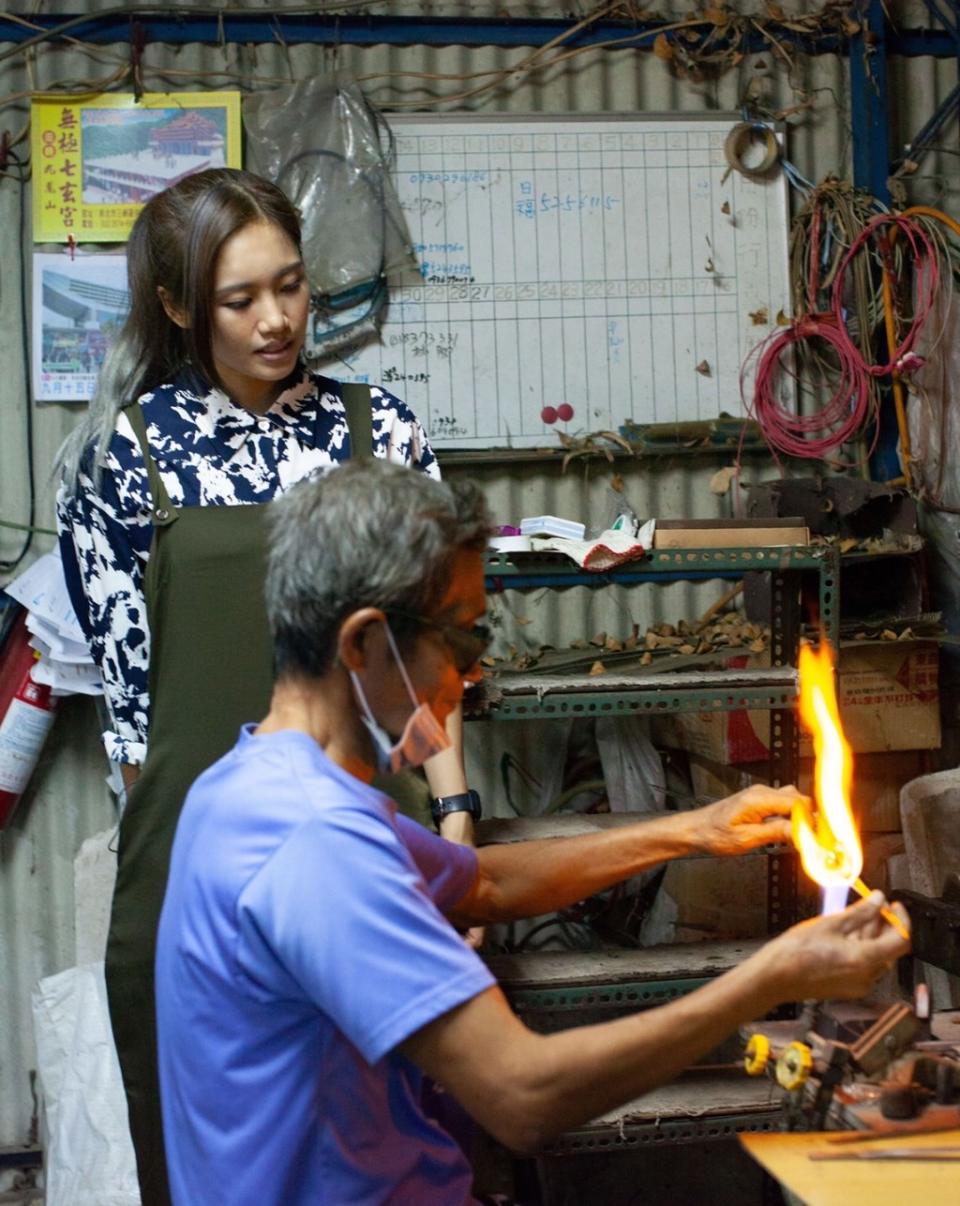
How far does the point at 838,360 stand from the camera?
425 cm

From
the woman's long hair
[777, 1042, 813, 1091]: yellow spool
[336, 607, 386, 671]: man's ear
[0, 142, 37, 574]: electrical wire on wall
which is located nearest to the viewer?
[336, 607, 386, 671]: man's ear

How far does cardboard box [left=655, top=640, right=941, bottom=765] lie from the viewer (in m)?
3.71

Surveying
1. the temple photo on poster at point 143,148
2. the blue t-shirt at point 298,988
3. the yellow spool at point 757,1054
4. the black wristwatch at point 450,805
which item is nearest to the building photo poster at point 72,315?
the temple photo on poster at point 143,148

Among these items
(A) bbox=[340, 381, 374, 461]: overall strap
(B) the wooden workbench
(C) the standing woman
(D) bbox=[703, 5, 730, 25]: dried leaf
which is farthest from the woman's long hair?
(D) bbox=[703, 5, 730, 25]: dried leaf

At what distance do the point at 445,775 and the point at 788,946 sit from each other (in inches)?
49.2

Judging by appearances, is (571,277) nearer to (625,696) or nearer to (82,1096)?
(625,696)

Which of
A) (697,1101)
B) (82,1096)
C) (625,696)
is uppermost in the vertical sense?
(625,696)

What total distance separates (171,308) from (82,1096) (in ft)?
7.20

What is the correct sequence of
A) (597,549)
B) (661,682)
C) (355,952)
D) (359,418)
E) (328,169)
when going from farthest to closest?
(328,169) → (661,682) → (597,549) → (359,418) → (355,952)

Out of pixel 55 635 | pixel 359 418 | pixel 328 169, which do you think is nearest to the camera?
pixel 359 418

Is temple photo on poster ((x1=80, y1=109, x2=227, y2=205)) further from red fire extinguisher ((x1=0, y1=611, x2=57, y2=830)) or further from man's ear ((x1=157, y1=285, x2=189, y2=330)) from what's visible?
man's ear ((x1=157, y1=285, x2=189, y2=330))

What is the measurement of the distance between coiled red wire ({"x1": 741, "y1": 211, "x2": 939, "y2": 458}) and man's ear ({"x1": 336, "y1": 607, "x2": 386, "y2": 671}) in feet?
9.38

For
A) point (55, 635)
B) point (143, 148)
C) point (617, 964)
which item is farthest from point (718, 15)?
point (617, 964)

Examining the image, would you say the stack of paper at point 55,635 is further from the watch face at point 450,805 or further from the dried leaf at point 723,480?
the dried leaf at point 723,480
